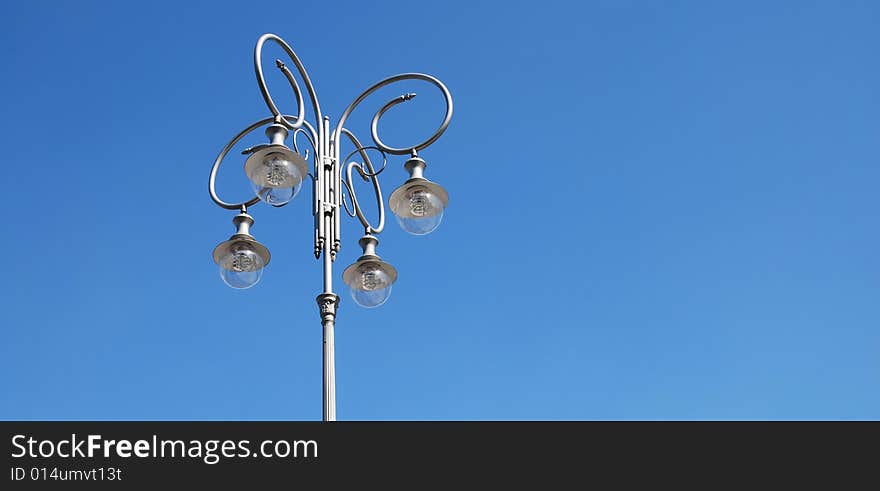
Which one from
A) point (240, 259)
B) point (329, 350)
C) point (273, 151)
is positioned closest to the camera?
point (329, 350)

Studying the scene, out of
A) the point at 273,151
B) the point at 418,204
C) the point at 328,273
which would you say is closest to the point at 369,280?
the point at 328,273

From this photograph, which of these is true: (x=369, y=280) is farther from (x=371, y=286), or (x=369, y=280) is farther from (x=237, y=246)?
(x=237, y=246)

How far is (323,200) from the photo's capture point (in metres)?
9.81

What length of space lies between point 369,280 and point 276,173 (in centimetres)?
112

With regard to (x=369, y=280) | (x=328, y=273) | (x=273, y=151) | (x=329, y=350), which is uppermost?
(x=273, y=151)

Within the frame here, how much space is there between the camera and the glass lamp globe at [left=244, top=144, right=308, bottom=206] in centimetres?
945

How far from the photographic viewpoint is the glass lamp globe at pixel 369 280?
9914 mm

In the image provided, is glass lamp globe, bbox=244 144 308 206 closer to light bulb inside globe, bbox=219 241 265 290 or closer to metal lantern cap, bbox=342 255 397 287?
light bulb inside globe, bbox=219 241 265 290

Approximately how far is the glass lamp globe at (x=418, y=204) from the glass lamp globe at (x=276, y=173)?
2.68ft

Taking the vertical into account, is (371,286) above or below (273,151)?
below

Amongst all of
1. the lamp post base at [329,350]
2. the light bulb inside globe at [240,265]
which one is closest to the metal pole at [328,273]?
the lamp post base at [329,350]
